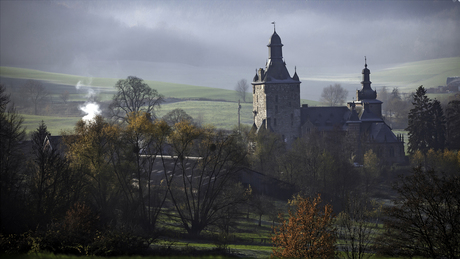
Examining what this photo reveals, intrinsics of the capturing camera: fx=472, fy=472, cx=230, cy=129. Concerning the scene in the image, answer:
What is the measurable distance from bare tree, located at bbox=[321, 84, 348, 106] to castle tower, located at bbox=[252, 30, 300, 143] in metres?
93.7

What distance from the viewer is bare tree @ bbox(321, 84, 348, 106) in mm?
172613

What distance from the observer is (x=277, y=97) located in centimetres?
7994

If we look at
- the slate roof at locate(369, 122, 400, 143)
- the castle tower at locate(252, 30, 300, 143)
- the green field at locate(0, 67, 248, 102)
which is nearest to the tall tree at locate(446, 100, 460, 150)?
the slate roof at locate(369, 122, 400, 143)

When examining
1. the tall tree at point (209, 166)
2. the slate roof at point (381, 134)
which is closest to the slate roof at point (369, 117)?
the slate roof at point (381, 134)

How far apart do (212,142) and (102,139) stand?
9.25 metres

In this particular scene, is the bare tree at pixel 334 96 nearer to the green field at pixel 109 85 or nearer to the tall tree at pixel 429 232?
the green field at pixel 109 85

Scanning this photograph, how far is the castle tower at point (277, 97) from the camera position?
79438 mm

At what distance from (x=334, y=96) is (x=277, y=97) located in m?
101

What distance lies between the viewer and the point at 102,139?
3891 centimetres

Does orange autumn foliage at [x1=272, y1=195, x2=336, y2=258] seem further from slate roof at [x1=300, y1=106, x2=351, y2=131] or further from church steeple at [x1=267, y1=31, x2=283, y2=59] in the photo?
slate roof at [x1=300, y1=106, x2=351, y2=131]

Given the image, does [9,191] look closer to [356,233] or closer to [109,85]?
[356,233]

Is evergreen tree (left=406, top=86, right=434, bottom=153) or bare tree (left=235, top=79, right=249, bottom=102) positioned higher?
bare tree (left=235, top=79, right=249, bottom=102)

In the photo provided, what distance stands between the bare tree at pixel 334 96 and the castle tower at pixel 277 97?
307ft

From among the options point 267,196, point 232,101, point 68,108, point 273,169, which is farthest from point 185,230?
point 232,101
